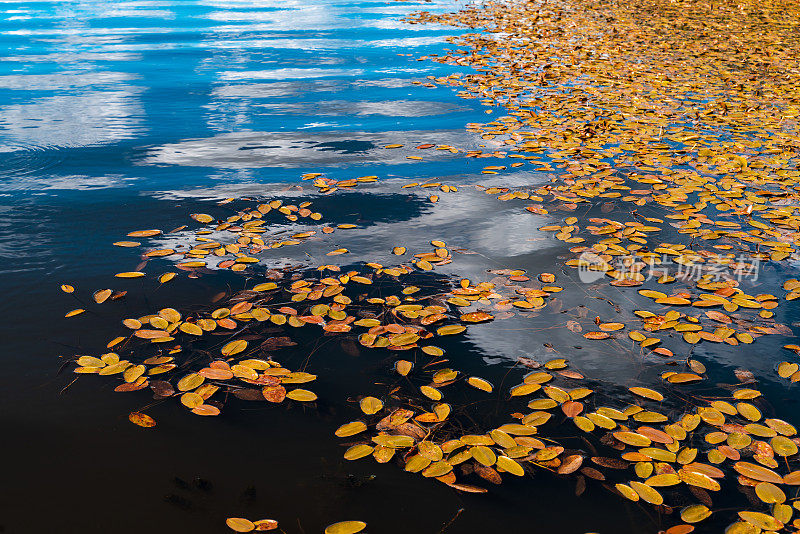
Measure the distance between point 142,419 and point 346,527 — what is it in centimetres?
105

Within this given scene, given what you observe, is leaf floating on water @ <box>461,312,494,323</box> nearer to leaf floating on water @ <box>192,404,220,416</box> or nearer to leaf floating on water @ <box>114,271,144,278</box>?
leaf floating on water @ <box>192,404,220,416</box>

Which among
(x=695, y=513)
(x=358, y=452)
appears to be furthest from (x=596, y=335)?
(x=358, y=452)

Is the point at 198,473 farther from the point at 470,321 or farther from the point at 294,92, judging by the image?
the point at 294,92

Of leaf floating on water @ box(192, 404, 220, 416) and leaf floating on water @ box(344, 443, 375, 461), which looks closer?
leaf floating on water @ box(344, 443, 375, 461)

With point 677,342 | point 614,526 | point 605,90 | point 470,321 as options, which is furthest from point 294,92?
point 614,526

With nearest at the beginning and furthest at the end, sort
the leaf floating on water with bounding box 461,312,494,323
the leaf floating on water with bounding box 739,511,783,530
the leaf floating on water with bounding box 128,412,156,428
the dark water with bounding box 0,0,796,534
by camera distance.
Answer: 1. the leaf floating on water with bounding box 739,511,783,530
2. the dark water with bounding box 0,0,796,534
3. the leaf floating on water with bounding box 128,412,156,428
4. the leaf floating on water with bounding box 461,312,494,323

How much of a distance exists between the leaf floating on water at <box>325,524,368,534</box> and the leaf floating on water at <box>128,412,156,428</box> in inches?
37.2

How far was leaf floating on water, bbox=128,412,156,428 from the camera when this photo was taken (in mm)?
2508

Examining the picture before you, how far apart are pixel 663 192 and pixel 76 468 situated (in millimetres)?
4309

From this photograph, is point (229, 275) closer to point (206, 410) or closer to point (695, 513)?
point (206, 410)

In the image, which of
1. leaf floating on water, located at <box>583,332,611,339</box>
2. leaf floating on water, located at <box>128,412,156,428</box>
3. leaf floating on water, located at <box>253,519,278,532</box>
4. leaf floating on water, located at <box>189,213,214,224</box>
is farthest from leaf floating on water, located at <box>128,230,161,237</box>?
leaf floating on water, located at <box>583,332,611,339</box>

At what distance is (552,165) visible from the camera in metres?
5.22

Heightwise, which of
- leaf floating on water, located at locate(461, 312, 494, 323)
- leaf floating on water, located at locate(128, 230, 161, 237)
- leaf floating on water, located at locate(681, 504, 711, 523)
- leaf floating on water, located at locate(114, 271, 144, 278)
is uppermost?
leaf floating on water, located at locate(128, 230, 161, 237)

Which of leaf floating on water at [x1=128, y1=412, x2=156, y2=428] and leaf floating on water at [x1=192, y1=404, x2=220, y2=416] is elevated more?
leaf floating on water at [x1=192, y1=404, x2=220, y2=416]
